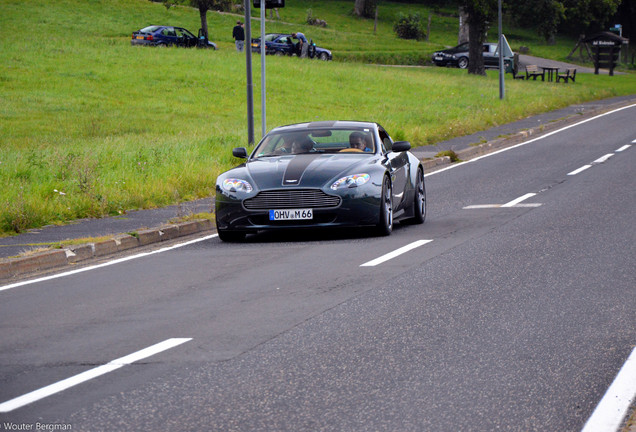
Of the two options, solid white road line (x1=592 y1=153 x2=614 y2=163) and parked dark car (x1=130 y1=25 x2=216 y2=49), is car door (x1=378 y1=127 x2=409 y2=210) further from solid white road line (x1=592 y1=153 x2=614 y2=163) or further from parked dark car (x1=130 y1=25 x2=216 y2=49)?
parked dark car (x1=130 y1=25 x2=216 y2=49)

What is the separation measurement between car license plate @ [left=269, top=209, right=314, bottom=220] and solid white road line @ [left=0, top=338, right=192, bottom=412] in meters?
5.32

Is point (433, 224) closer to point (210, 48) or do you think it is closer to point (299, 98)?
point (299, 98)

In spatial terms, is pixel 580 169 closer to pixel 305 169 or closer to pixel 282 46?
pixel 305 169

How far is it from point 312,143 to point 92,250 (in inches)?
134

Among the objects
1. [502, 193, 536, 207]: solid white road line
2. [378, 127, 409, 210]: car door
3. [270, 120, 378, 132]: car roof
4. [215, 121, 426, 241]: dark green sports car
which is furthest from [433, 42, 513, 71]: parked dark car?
[215, 121, 426, 241]: dark green sports car

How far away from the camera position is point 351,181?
12305 millimetres

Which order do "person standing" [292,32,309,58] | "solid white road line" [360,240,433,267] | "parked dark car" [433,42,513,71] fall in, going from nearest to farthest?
"solid white road line" [360,240,433,267] → "person standing" [292,32,309,58] → "parked dark car" [433,42,513,71]

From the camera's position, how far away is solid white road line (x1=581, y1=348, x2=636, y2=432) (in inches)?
192

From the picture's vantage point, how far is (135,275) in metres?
10.1

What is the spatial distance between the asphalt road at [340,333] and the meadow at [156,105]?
4.66 metres

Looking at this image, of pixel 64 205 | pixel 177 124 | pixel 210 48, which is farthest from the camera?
pixel 210 48

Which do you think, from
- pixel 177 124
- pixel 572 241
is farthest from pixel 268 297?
pixel 177 124

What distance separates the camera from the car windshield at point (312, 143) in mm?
13523

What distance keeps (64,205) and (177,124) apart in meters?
19.3
